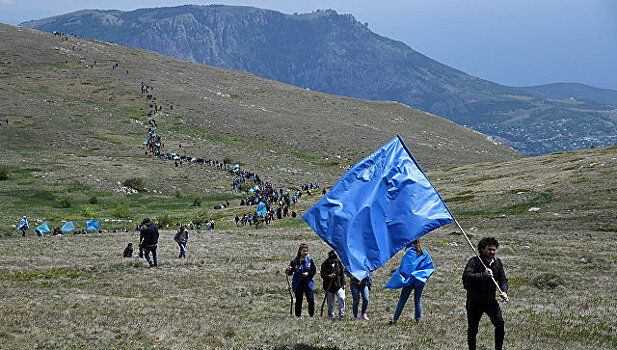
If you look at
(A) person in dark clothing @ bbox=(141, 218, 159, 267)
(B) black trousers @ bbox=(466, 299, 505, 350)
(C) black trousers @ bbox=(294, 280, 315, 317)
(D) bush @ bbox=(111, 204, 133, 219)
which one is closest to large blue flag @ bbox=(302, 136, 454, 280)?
(C) black trousers @ bbox=(294, 280, 315, 317)

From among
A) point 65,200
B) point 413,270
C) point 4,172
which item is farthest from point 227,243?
point 4,172

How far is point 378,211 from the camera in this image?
14016 mm

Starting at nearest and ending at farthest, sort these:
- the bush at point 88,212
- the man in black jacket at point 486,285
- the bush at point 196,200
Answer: the man in black jacket at point 486,285
the bush at point 88,212
the bush at point 196,200

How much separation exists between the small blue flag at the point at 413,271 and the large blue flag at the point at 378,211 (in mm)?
1030

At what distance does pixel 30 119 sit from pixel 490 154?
131 meters

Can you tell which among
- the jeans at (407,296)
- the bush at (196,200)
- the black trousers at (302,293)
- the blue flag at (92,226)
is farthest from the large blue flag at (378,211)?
the bush at (196,200)

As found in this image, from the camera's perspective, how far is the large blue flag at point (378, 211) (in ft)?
44.4

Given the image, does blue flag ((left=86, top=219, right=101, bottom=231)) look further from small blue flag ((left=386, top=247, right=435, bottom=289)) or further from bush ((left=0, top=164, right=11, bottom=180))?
small blue flag ((left=386, top=247, right=435, bottom=289))

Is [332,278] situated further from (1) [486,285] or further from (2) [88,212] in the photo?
(2) [88,212]

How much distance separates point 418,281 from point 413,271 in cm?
29

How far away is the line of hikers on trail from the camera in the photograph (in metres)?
11.2

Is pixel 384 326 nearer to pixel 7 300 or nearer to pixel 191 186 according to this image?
pixel 7 300

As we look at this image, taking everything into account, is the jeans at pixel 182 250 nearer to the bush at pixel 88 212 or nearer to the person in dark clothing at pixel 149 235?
the person in dark clothing at pixel 149 235

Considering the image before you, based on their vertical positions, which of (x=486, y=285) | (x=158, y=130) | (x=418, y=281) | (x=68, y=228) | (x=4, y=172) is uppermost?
(x=486, y=285)
